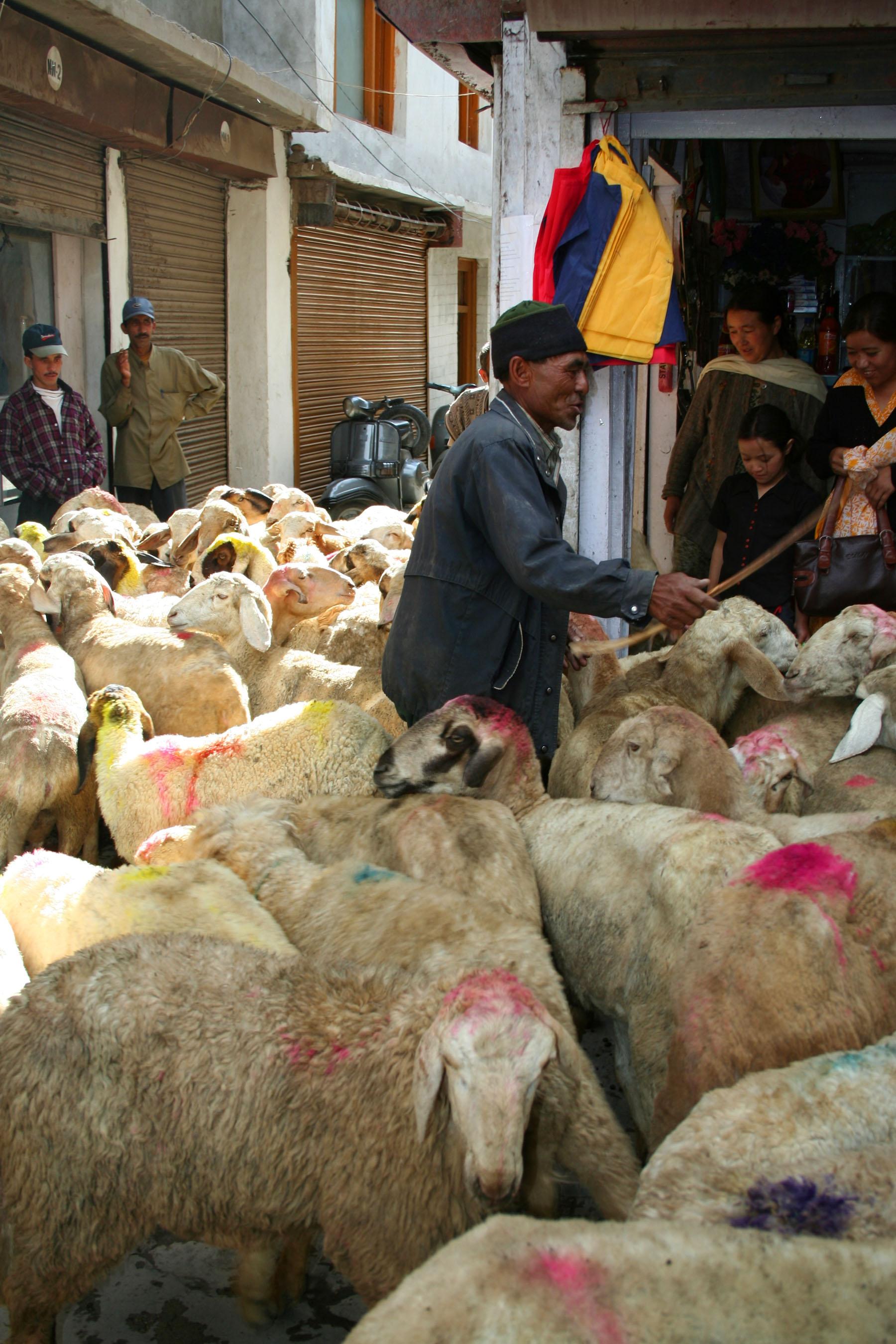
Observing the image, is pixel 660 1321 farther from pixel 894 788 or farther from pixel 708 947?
pixel 894 788

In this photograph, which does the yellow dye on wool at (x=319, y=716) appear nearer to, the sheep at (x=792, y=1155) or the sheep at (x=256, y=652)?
the sheep at (x=256, y=652)

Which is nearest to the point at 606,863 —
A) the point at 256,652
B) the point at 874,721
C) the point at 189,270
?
the point at 874,721

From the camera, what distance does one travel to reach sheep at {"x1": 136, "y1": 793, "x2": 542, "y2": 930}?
3053 millimetres

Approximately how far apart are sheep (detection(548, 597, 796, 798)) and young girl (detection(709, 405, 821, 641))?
2.69 ft

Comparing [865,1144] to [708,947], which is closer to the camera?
[865,1144]

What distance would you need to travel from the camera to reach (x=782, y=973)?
7.52ft

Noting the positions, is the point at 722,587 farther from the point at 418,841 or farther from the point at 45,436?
the point at 45,436

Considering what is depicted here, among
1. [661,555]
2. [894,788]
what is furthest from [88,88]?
[894,788]

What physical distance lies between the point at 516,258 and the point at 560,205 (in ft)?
1.31

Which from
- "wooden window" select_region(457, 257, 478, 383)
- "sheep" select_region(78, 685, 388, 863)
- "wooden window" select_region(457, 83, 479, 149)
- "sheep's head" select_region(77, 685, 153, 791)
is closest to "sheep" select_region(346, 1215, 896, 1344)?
"sheep" select_region(78, 685, 388, 863)

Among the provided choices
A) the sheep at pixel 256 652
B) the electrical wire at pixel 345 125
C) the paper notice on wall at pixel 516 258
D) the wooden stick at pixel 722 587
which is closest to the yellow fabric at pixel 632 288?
the paper notice on wall at pixel 516 258

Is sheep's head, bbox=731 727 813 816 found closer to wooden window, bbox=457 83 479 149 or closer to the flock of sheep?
the flock of sheep

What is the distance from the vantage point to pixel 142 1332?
2.53 meters

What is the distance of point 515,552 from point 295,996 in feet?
4.45
